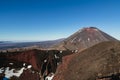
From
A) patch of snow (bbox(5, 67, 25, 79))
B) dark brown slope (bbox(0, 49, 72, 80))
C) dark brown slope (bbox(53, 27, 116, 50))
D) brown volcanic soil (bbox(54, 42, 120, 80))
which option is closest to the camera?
brown volcanic soil (bbox(54, 42, 120, 80))

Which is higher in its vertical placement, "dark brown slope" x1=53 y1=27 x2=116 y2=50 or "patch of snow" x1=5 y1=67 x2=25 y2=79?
"dark brown slope" x1=53 y1=27 x2=116 y2=50

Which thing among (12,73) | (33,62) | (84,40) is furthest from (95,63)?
(84,40)

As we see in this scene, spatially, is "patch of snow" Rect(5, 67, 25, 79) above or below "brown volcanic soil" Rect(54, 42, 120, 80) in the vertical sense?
below

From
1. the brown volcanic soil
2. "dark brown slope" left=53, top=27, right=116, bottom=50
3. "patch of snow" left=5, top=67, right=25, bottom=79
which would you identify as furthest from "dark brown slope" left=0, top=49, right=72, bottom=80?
"dark brown slope" left=53, top=27, right=116, bottom=50

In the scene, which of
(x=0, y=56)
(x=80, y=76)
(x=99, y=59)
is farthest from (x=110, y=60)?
(x=0, y=56)

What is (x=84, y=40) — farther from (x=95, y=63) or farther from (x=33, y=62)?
(x=95, y=63)

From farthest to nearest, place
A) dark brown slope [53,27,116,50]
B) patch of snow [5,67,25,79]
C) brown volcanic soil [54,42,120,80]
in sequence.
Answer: dark brown slope [53,27,116,50] → patch of snow [5,67,25,79] → brown volcanic soil [54,42,120,80]

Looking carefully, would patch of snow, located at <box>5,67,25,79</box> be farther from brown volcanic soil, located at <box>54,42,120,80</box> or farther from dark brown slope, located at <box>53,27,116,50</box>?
dark brown slope, located at <box>53,27,116,50</box>

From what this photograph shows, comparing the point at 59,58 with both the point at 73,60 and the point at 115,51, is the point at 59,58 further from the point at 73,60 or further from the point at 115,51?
the point at 115,51

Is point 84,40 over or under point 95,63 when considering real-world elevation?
over

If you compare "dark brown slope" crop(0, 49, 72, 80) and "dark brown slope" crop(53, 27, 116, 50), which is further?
"dark brown slope" crop(53, 27, 116, 50)
